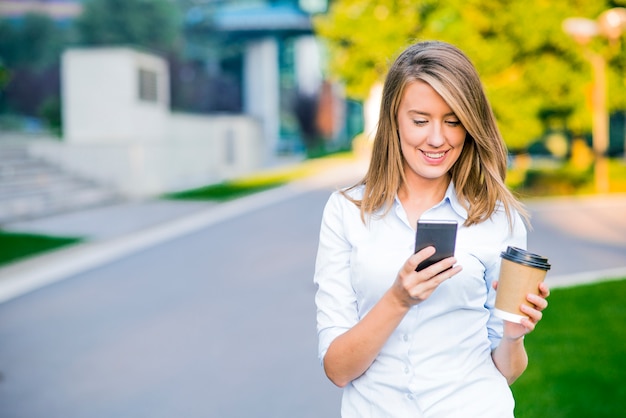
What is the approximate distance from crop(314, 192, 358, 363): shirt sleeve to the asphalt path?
2.98 meters

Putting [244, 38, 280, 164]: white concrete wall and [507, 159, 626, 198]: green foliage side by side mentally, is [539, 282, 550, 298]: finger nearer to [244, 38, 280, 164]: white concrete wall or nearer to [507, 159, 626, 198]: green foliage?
[507, 159, 626, 198]: green foliage

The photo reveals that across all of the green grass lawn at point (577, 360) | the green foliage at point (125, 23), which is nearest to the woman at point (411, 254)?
the green grass lawn at point (577, 360)

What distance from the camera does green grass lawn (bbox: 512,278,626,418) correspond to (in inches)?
194

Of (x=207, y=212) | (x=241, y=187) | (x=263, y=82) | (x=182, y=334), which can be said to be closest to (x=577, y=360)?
(x=182, y=334)

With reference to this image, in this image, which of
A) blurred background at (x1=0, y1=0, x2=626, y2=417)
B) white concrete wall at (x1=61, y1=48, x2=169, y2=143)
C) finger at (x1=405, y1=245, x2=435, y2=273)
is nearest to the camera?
finger at (x1=405, y1=245, x2=435, y2=273)

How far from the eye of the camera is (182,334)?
682 centimetres

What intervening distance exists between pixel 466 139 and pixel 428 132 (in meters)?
0.21

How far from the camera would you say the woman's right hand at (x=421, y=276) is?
177cm

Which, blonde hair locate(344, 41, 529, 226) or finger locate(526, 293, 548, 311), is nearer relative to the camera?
finger locate(526, 293, 548, 311)

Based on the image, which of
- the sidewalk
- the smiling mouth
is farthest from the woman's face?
the sidewalk

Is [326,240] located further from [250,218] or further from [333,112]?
[333,112]

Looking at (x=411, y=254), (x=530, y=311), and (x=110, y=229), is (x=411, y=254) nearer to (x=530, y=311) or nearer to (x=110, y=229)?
(x=530, y=311)

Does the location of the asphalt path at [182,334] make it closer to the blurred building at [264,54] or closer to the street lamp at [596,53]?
the street lamp at [596,53]

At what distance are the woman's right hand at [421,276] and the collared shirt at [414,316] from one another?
24cm
